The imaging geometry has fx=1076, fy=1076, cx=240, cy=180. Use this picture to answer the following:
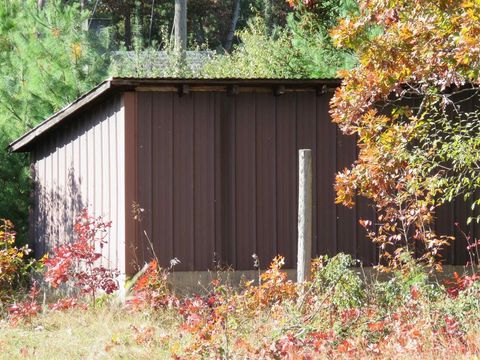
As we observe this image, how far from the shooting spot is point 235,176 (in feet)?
47.8

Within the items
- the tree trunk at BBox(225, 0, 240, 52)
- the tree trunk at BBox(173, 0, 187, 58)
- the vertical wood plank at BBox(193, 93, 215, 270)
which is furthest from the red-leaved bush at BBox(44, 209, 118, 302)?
the tree trunk at BBox(225, 0, 240, 52)

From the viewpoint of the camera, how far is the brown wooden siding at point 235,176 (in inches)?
559

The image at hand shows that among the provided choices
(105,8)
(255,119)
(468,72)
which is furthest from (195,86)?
(105,8)

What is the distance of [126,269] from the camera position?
13961 millimetres

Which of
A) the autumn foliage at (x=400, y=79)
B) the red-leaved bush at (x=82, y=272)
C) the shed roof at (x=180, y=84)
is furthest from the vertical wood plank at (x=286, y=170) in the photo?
the autumn foliage at (x=400, y=79)

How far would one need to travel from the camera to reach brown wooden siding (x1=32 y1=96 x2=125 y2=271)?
14.5 metres

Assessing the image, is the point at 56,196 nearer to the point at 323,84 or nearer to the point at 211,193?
the point at 211,193

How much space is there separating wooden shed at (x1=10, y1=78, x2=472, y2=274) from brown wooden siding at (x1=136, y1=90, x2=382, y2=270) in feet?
0.04

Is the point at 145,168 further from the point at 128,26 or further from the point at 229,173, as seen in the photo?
the point at 128,26

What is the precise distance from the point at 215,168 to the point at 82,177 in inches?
108

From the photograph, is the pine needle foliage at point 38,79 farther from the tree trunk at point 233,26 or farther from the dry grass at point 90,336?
the tree trunk at point 233,26

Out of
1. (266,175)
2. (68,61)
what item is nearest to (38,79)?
(68,61)

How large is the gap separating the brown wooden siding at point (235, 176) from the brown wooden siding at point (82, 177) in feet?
1.66

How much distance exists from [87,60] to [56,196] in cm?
333
